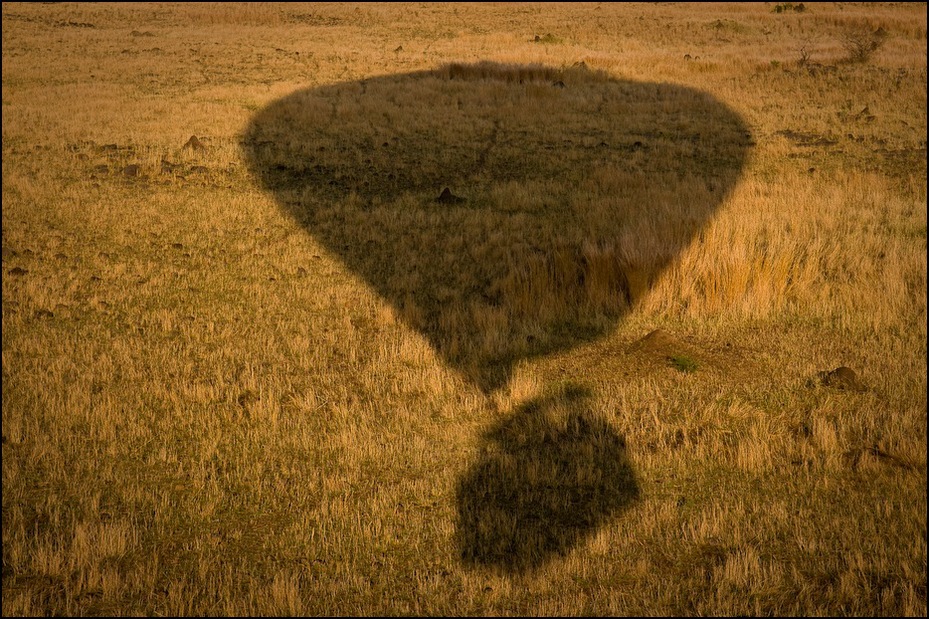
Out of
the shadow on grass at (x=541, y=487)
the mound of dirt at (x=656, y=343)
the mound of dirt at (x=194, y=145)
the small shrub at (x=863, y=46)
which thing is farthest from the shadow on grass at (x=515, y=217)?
the small shrub at (x=863, y=46)

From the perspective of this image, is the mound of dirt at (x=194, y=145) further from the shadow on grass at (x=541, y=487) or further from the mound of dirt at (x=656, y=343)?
the shadow on grass at (x=541, y=487)

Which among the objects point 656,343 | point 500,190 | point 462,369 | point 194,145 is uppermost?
point 656,343

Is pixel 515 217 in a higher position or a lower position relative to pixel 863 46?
lower

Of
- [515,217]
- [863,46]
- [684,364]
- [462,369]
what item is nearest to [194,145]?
[515,217]

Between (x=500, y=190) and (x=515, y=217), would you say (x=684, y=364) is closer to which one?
(x=515, y=217)

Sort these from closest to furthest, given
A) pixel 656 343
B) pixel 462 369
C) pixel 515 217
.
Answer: pixel 462 369, pixel 656 343, pixel 515 217
